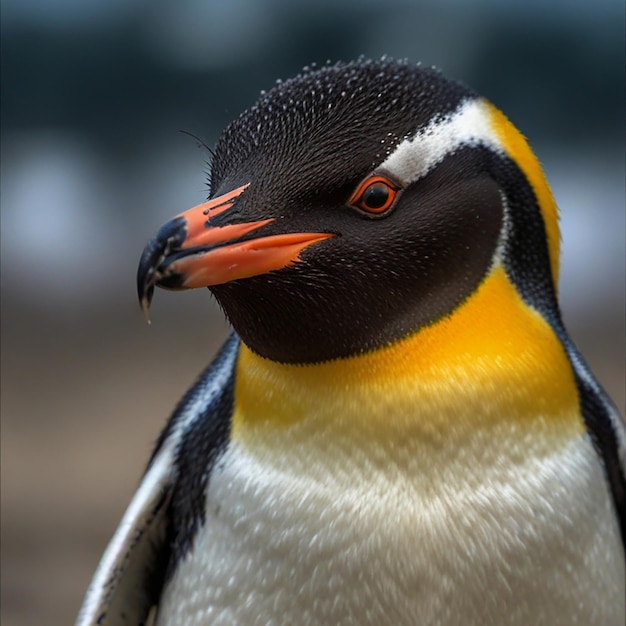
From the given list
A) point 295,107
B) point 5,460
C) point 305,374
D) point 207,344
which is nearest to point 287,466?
point 305,374

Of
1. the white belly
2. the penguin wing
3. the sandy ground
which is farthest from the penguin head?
the sandy ground

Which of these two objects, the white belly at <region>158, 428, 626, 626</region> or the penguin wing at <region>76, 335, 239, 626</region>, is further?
the penguin wing at <region>76, 335, 239, 626</region>

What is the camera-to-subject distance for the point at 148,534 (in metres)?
1.18

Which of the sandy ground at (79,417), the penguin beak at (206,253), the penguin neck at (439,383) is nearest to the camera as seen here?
the penguin beak at (206,253)

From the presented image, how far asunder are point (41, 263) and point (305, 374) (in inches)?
140

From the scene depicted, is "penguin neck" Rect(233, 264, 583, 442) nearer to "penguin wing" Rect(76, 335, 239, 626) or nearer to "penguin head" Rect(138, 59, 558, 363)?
"penguin head" Rect(138, 59, 558, 363)

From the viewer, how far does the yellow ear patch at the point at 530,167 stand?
954mm

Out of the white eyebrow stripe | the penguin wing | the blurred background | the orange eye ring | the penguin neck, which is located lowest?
the penguin wing

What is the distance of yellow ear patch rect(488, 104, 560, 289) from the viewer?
0.95m

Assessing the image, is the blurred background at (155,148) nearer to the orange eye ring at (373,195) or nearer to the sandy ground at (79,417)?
the sandy ground at (79,417)

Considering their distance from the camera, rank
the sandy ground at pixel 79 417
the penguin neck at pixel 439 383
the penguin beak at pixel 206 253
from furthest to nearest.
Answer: the sandy ground at pixel 79 417 → the penguin neck at pixel 439 383 → the penguin beak at pixel 206 253

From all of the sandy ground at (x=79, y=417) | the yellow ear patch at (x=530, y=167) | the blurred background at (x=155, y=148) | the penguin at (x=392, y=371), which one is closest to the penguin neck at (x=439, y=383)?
the penguin at (x=392, y=371)

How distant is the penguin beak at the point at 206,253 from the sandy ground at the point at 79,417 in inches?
71.4

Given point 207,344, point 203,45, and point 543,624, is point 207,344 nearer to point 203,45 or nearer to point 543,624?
point 203,45
